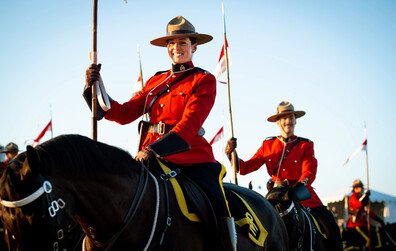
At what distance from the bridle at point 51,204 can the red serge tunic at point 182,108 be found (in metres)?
1.62

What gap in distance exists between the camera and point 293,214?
26.7ft

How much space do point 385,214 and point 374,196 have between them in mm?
1220

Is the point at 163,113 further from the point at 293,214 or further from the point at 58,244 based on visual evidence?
the point at 293,214

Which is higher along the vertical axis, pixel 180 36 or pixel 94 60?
pixel 180 36

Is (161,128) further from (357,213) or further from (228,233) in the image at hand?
(357,213)

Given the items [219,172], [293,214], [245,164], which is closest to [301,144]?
[245,164]

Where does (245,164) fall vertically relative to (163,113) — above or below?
below

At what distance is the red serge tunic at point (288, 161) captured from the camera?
9298 millimetres

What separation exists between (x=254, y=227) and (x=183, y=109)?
148 centimetres

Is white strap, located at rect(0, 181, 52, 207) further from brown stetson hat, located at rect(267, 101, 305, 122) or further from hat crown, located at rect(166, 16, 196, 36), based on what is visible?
brown stetson hat, located at rect(267, 101, 305, 122)

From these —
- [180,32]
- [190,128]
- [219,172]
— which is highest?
[180,32]

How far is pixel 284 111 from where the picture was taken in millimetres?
10242

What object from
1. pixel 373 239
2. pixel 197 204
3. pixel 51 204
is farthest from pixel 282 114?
pixel 373 239

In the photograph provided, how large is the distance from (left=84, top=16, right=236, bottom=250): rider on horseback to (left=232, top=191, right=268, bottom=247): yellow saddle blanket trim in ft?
1.79
